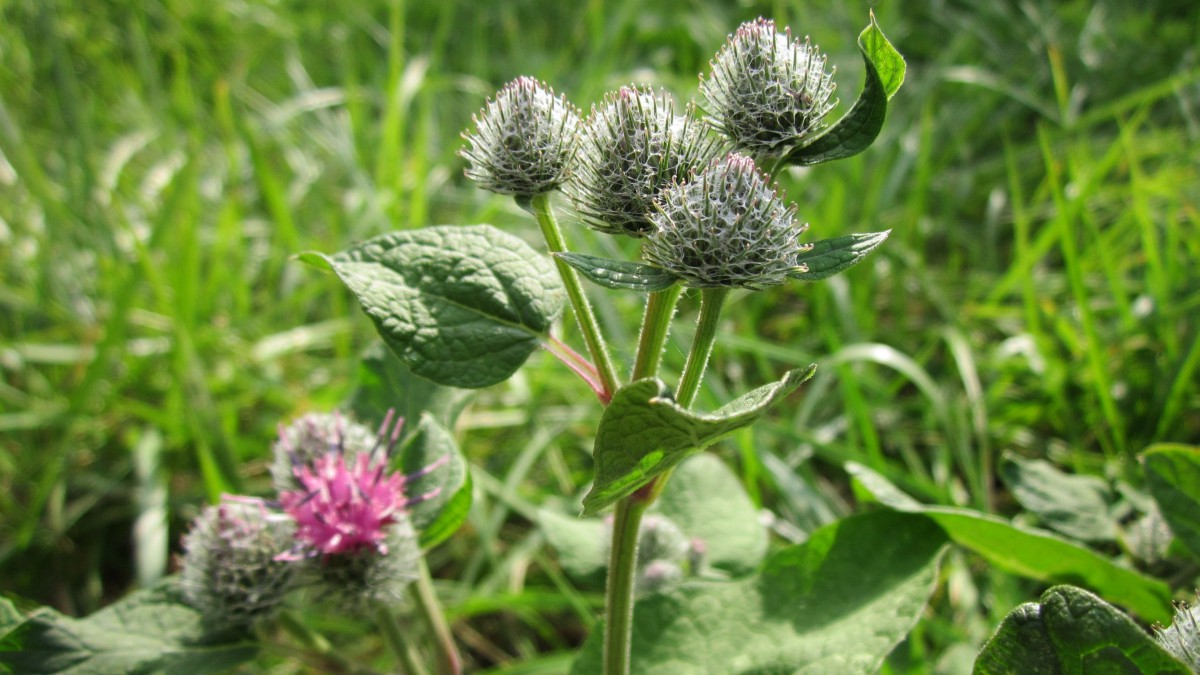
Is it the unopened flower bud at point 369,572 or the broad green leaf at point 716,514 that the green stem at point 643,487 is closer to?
the unopened flower bud at point 369,572

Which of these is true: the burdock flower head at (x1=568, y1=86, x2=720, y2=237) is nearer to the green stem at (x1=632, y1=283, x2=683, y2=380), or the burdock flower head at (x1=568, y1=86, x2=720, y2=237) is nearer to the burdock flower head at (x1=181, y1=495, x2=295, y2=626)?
the green stem at (x1=632, y1=283, x2=683, y2=380)

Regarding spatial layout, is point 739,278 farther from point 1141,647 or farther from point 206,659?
point 206,659

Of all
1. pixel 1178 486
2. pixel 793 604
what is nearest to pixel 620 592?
pixel 793 604

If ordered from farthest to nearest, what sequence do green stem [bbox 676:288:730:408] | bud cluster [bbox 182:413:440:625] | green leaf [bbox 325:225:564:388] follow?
1. bud cluster [bbox 182:413:440:625]
2. green leaf [bbox 325:225:564:388]
3. green stem [bbox 676:288:730:408]

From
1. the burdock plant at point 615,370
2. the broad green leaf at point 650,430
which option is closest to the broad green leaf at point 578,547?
the burdock plant at point 615,370

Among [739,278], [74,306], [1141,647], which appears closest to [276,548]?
[739,278]

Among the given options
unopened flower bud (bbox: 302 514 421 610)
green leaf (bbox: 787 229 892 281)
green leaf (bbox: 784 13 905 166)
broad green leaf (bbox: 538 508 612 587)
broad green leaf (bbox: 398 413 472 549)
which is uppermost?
green leaf (bbox: 784 13 905 166)

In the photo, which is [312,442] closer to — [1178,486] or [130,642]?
[130,642]

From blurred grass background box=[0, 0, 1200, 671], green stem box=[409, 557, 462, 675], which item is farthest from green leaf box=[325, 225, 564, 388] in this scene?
blurred grass background box=[0, 0, 1200, 671]
